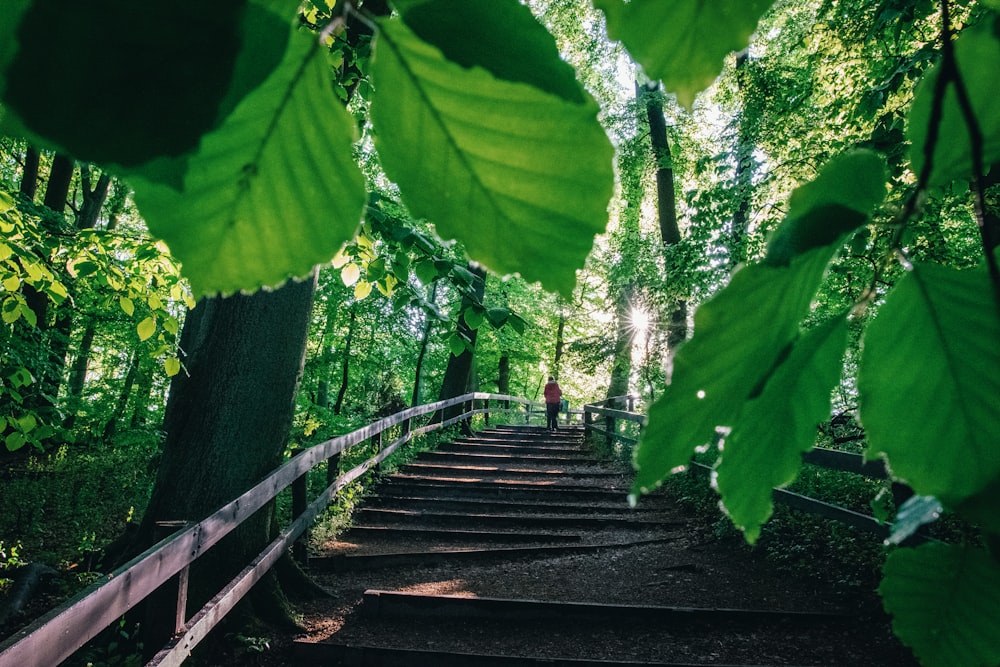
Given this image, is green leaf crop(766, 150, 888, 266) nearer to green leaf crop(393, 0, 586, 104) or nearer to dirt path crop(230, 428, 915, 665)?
green leaf crop(393, 0, 586, 104)

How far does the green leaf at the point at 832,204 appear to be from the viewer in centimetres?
24

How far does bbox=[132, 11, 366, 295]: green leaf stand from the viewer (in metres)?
0.24

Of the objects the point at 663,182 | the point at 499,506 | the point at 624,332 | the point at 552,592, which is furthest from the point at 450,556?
the point at 624,332

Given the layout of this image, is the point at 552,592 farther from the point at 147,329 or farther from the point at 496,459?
the point at 496,459

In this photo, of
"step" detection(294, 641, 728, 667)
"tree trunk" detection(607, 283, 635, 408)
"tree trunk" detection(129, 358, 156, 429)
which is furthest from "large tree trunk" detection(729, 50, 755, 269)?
"tree trunk" detection(129, 358, 156, 429)

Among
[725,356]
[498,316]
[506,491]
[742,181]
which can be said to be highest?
[742,181]

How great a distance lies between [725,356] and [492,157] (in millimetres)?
144

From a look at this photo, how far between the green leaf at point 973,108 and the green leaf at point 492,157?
16cm

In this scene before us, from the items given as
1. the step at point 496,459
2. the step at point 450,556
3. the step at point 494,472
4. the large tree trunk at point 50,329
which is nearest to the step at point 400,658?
the step at point 450,556

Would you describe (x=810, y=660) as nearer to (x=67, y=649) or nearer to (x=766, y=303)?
(x=67, y=649)

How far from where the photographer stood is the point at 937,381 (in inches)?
10.8

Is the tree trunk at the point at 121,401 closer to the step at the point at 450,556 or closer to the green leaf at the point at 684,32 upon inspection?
the step at the point at 450,556

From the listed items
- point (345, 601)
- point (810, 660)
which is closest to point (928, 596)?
point (810, 660)

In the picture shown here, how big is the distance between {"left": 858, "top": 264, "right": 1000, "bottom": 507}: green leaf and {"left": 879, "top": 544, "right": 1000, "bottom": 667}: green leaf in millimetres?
56
